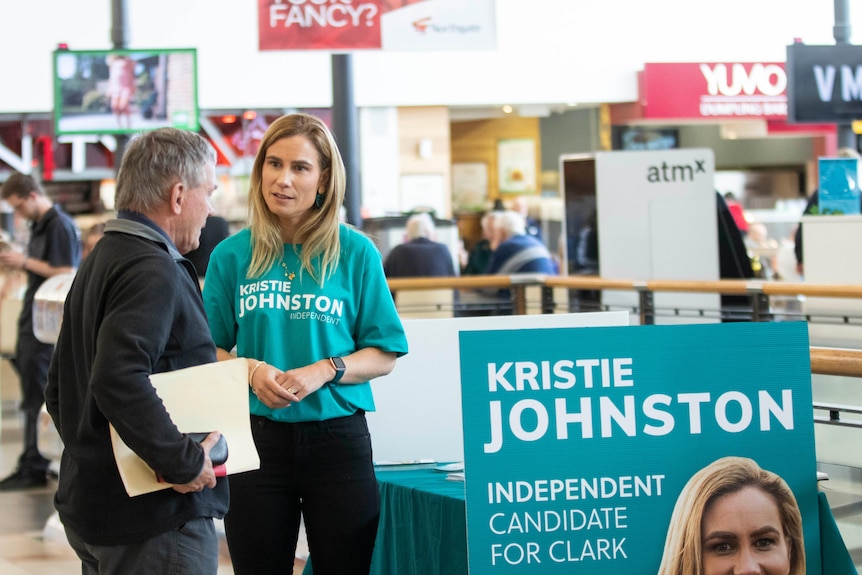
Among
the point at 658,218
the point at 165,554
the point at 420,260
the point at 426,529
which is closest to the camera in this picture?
the point at 165,554

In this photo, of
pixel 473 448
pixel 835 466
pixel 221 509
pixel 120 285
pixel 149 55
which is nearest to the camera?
pixel 120 285

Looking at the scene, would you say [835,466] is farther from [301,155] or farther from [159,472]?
[159,472]

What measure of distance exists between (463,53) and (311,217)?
14476 millimetres

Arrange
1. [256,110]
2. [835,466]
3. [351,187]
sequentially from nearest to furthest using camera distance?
[835,466], [351,187], [256,110]

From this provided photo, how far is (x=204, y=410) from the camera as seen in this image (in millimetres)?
2354

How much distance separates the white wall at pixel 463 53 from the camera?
1600 cm

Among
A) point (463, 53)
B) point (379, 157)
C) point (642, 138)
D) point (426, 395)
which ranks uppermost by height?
point (463, 53)

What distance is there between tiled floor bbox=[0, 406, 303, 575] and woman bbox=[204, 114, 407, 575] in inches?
88.9

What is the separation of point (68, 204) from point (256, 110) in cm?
295

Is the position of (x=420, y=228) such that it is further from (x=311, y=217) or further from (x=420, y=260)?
(x=311, y=217)

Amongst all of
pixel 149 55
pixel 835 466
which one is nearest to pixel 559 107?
pixel 149 55

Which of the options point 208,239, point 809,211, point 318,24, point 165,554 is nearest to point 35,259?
point 318,24

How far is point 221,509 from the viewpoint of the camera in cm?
239

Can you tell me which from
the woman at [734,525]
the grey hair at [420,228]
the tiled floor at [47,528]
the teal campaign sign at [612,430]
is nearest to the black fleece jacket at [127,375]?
the teal campaign sign at [612,430]
